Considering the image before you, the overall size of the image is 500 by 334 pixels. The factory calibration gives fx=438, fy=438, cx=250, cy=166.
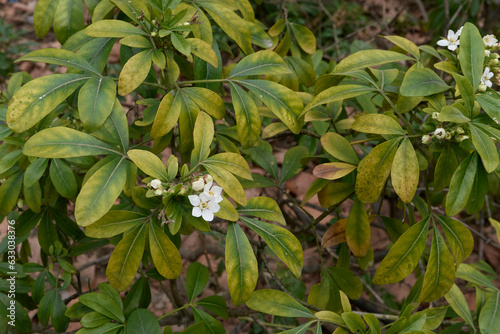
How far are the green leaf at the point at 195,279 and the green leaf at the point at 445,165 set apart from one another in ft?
3.08

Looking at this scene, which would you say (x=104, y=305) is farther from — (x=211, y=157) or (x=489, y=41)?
(x=489, y=41)

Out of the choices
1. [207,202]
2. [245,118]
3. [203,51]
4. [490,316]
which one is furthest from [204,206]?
[490,316]

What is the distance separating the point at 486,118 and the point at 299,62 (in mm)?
892

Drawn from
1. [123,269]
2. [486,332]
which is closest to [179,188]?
[123,269]

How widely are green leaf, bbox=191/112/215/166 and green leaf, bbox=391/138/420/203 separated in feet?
1.89

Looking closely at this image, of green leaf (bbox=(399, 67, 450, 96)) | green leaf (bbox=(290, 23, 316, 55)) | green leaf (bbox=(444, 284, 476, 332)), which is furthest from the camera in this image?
green leaf (bbox=(290, 23, 316, 55))

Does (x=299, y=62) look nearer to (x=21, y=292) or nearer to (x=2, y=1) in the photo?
(x=21, y=292)

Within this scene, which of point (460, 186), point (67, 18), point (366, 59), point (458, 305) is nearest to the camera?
point (460, 186)

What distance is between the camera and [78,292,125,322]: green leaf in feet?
4.93

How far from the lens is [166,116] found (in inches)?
54.5

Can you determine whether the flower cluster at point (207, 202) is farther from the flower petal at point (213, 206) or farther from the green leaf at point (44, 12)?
the green leaf at point (44, 12)

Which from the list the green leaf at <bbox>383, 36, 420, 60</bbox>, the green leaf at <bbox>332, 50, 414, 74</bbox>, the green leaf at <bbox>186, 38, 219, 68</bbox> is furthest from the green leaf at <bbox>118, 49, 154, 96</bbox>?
the green leaf at <bbox>383, 36, 420, 60</bbox>

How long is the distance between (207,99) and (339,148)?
503 millimetres

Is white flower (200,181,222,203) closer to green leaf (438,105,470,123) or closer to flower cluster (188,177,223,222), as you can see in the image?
flower cluster (188,177,223,222)
